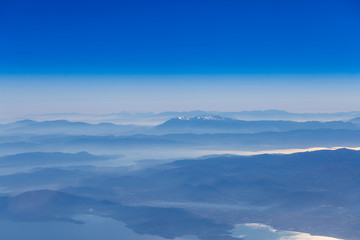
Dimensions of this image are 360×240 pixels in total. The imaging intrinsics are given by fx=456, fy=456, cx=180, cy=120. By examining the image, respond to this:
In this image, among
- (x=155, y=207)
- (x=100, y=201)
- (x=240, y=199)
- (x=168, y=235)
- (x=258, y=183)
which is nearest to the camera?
(x=168, y=235)

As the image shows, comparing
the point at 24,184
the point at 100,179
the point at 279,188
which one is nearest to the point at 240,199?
the point at 279,188

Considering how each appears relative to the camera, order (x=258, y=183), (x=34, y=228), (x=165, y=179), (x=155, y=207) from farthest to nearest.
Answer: (x=165, y=179) → (x=258, y=183) → (x=155, y=207) → (x=34, y=228)

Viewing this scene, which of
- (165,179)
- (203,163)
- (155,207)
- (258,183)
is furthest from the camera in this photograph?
(203,163)

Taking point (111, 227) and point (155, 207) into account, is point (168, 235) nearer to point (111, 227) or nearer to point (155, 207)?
point (111, 227)

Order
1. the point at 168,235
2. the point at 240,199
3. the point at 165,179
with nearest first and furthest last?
the point at 168,235, the point at 240,199, the point at 165,179

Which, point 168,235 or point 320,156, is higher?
point 320,156

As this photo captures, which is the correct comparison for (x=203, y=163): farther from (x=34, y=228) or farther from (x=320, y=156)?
(x=34, y=228)

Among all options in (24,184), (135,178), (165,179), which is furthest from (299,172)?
(24,184)

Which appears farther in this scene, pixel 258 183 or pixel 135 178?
pixel 135 178

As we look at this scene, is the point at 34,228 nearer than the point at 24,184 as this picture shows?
Yes
